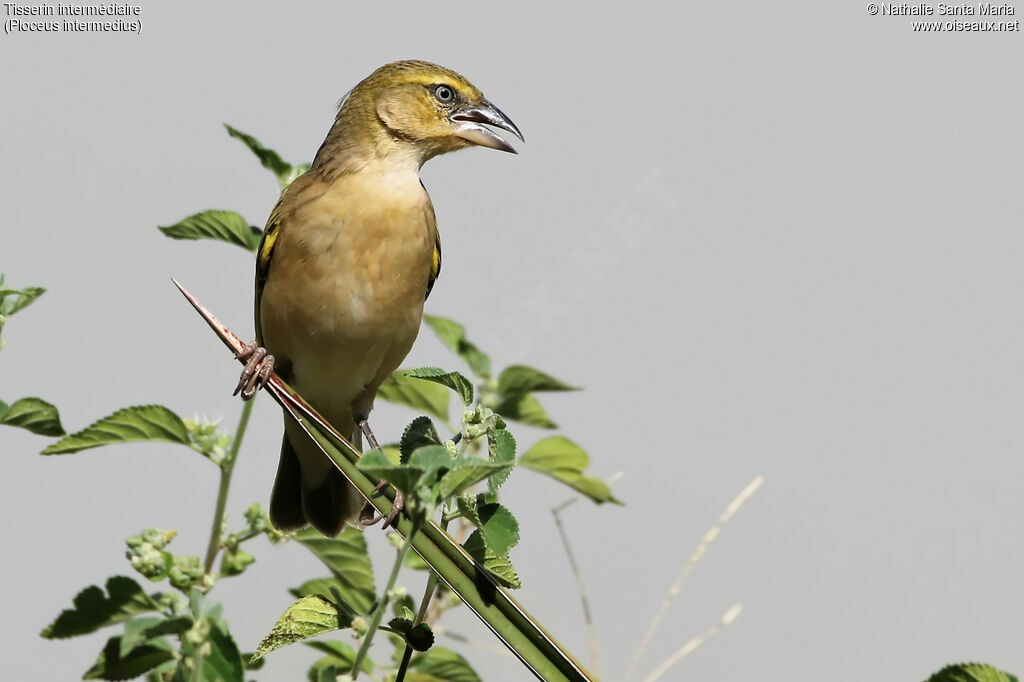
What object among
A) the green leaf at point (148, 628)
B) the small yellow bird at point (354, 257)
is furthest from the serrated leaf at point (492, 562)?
the small yellow bird at point (354, 257)

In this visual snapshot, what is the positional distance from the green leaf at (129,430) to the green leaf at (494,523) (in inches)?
42.2

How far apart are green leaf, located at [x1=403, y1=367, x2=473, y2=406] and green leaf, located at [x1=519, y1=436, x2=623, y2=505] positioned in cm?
133

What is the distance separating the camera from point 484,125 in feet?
13.4

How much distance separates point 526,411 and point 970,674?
2.04m

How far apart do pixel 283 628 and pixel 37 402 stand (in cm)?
71

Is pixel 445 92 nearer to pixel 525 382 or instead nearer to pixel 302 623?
pixel 525 382

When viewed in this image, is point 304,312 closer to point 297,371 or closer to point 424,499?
point 297,371

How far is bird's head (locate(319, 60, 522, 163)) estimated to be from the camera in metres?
4.01

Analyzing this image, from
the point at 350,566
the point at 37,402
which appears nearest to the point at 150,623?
the point at 37,402

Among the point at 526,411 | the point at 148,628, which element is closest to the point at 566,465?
the point at 526,411

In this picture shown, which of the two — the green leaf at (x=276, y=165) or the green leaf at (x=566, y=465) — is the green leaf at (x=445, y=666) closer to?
A: the green leaf at (x=566, y=465)

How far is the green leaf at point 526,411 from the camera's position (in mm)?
3441

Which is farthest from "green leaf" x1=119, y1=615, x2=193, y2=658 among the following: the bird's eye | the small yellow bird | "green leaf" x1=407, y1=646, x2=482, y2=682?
the bird's eye

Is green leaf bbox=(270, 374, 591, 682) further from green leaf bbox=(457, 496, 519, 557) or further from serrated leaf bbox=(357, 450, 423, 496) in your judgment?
serrated leaf bbox=(357, 450, 423, 496)
